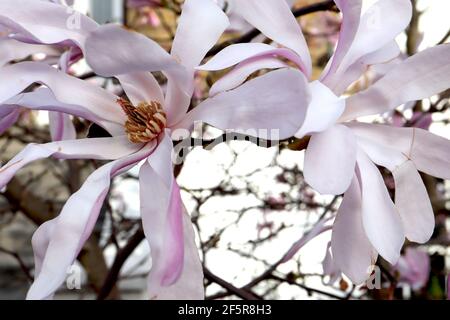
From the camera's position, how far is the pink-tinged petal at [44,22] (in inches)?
16.5

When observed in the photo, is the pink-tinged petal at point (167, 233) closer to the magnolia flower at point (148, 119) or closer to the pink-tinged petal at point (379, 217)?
the magnolia flower at point (148, 119)

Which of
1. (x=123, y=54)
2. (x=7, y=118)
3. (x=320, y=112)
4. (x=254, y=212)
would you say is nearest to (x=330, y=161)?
(x=320, y=112)

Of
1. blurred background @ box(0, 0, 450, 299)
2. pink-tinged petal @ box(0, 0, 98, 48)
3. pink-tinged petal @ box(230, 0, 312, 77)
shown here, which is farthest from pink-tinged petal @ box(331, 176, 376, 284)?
blurred background @ box(0, 0, 450, 299)

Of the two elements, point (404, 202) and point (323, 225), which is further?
point (323, 225)

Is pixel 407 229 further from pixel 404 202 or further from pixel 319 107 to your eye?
pixel 319 107

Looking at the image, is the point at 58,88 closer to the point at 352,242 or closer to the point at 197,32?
the point at 197,32

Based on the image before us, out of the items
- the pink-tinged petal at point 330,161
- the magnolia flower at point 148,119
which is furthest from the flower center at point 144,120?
the pink-tinged petal at point 330,161

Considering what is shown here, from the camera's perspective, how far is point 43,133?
2.02 metres

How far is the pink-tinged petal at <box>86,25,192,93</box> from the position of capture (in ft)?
1.25

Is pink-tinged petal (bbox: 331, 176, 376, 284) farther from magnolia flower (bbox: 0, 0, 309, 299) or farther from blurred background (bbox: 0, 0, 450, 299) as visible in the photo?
blurred background (bbox: 0, 0, 450, 299)

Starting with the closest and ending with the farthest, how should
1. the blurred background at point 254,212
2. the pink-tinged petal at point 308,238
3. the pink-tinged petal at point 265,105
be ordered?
the pink-tinged petal at point 265,105
the pink-tinged petal at point 308,238
the blurred background at point 254,212

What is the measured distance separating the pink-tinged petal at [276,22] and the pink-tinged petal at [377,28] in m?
0.04
